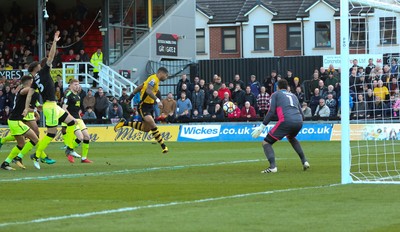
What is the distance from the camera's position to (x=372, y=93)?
80.6 ft

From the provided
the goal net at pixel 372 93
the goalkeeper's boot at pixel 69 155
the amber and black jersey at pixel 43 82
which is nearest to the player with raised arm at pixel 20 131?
the amber and black jersey at pixel 43 82

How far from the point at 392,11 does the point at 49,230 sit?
10.5 meters

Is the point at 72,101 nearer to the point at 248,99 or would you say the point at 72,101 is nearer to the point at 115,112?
the point at 248,99

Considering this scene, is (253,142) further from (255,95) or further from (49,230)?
(49,230)

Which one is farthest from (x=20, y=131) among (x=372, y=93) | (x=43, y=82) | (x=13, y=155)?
(x=372, y=93)

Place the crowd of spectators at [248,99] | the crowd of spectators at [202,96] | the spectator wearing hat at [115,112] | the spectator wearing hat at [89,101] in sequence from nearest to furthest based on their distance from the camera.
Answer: the crowd of spectators at [248,99] < the crowd of spectators at [202,96] < the spectator wearing hat at [115,112] < the spectator wearing hat at [89,101]

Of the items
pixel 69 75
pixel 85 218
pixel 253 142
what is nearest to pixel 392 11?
pixel 85 218

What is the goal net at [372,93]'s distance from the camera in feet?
54.2

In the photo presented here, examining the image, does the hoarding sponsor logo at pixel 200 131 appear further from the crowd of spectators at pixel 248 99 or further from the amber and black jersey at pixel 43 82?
the amber and black jersey at pixel 43 82

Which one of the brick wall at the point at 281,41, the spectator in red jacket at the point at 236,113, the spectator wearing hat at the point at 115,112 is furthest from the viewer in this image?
the brick wall at the point at 281,41

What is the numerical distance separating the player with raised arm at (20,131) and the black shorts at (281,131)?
515 cm

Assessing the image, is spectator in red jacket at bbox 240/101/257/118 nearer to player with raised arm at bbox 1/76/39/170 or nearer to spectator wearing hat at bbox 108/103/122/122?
spectator wearing hat at bbox 108/103/122/122

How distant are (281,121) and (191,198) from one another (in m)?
5.83

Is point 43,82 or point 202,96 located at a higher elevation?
point 43,82
